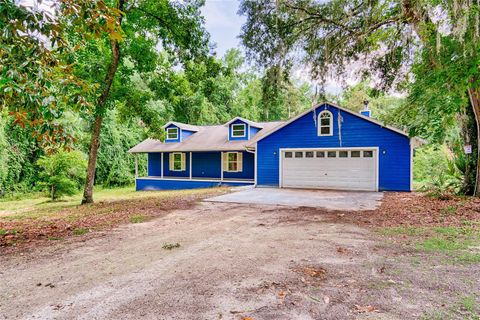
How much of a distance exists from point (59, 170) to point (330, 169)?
41.2 ft

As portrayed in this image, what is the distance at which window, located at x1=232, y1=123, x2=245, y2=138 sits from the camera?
18.4 meters

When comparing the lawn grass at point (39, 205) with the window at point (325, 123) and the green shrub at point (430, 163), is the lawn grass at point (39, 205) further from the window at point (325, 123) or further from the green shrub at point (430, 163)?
the green shrub at point (430, 163)

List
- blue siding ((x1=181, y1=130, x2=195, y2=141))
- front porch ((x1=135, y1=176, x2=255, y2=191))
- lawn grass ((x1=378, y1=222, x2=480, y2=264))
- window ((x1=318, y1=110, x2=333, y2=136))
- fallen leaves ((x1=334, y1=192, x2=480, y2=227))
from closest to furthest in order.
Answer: lawn grass ((x1=378, y1=222, x2=480, y2=264)) → fallen leaves ((x1=334, y1=192, x2=480, y2=227)) → window ((x1=318, y1=110, x2=333, y2=136)) → front porch ((x1=135, y1=176, x2=255, y2=191)) → blue siding ((x1=181, y1=130, x2=195, y2=141))

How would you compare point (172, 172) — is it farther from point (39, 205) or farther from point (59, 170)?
point (39, 205)

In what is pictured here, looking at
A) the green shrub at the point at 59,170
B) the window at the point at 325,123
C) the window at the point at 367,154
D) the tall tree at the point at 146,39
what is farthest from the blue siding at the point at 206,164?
the window at the point at 367,154

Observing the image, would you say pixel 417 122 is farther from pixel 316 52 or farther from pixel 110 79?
pixel 110 79

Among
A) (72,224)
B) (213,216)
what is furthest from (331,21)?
(72,224)

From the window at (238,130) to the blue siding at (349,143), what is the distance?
3233 millimetres

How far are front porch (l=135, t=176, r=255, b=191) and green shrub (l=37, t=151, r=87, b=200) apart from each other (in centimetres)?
586

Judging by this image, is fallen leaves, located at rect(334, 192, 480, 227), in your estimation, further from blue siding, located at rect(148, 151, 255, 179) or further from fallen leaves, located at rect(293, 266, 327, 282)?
blue siding, located at rect(148, 151, 255, 179)

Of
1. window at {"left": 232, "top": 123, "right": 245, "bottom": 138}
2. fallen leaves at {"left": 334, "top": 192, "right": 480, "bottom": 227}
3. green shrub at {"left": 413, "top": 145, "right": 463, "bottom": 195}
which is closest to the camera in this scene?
fallen leaves at {"left": 334, "top": 192, "right": 480, "bottom": 227}

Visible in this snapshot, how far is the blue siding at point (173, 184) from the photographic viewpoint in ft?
58.8

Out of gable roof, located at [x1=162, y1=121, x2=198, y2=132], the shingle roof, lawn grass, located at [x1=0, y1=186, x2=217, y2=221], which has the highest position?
gable roof, located at [x1=162, y1=121, x2=198, y2=132]

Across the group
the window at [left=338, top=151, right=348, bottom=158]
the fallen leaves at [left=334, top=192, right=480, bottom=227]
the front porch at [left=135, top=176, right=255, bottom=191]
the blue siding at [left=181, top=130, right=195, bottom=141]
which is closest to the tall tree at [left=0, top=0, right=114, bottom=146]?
the fallen leaves at [left=334, top=192, right=480, bottom=227]
